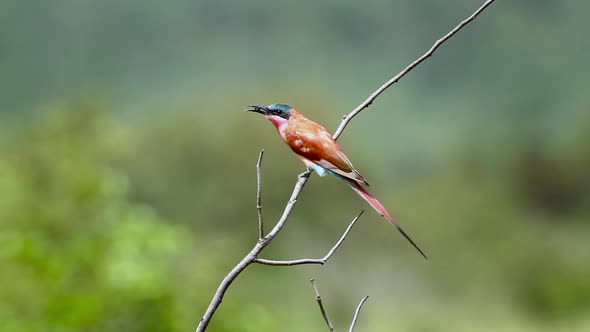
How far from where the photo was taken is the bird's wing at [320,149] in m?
2.00

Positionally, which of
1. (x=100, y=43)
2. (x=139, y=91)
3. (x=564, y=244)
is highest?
(x=100, y=43)

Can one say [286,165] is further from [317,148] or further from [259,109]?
[317,148]

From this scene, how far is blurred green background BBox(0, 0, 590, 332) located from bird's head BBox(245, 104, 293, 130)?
1.58 m

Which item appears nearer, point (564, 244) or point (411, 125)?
point (564, 244)

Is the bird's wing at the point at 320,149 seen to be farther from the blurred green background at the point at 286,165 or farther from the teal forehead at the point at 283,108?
the blurred green background at the point at 286,165

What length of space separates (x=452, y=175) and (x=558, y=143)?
8.14ft

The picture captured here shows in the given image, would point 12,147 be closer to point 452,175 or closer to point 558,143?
point 452,175

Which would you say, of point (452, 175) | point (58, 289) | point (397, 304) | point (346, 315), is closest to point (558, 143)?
point (452, 175)

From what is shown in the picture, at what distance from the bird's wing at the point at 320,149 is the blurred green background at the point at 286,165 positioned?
5.57 feet

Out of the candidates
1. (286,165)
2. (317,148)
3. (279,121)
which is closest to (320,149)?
(317,148)

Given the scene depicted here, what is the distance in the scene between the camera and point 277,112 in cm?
216

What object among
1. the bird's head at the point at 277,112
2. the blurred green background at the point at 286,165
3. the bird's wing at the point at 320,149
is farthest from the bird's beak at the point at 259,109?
the blurred green background at the point at 286,165

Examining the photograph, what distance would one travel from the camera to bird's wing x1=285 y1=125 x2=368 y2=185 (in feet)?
6.57

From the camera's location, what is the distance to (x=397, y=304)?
10.6 metres
